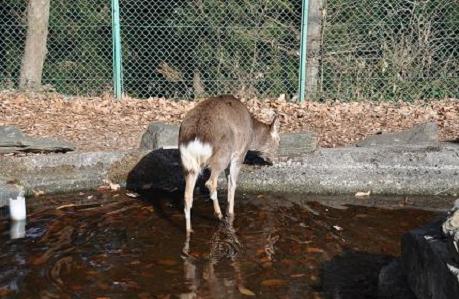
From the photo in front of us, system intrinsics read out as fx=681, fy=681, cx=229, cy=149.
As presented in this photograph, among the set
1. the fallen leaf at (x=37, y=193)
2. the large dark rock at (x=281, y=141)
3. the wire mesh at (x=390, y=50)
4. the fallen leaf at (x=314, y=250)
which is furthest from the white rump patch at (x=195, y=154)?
the wire mesh at (x=390, y=50)

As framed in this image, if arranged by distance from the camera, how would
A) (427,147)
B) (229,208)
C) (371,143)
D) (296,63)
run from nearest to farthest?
1. (229,208)
2. (427,147)
3. (371,143)
4. (296,63)

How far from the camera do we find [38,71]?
12547mm

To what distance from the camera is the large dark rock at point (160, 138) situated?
859 cm

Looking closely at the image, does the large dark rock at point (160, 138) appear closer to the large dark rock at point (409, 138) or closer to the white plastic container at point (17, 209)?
the white plastic container at point (17, 209)

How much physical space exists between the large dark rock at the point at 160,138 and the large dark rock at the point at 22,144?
38.4 inches

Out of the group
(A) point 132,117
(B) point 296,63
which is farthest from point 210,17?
(A) point 132,117

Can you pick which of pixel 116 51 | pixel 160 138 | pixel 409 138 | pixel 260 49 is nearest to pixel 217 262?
pixel 160 138

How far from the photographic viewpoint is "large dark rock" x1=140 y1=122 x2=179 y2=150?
859 cm

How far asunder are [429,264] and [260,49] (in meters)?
8.35

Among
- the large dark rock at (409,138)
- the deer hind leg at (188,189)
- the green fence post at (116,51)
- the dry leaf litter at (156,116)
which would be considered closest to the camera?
the deer hind leg at (188,189)

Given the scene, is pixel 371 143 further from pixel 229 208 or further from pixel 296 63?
pixel 296 63

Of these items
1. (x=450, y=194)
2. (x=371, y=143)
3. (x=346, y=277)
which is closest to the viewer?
(x=346, y=277)

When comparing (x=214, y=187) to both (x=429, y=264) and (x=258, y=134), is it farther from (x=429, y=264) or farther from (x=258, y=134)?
(x=429, y=264)

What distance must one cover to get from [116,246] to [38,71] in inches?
278
